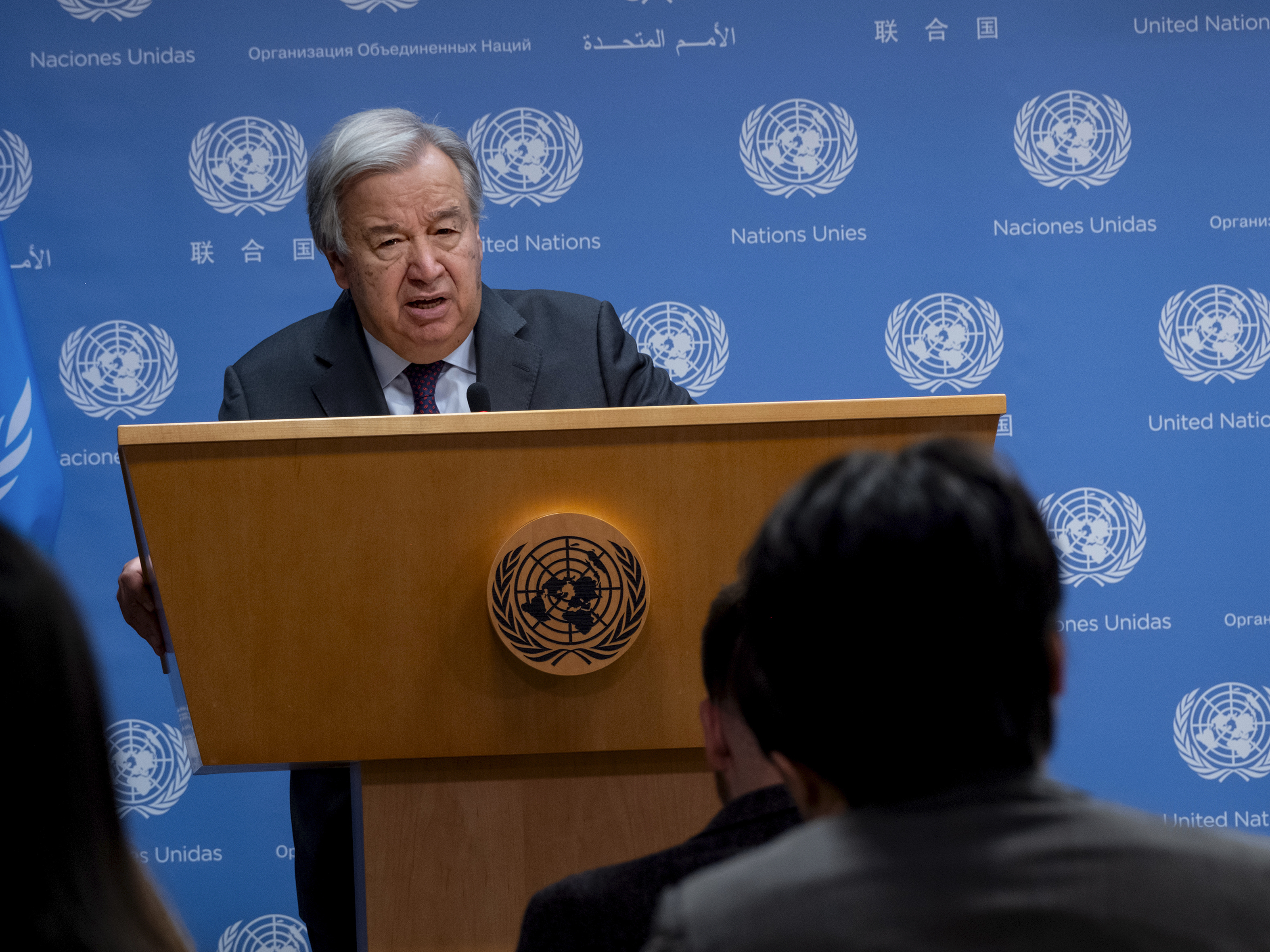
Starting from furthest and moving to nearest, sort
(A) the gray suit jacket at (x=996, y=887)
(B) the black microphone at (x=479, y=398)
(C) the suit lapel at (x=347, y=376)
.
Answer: (C) the suit lapel at (x=347, y=376) → (B) the black microphone at (x=479, y=398) → (A) the gray suit jacket at (x=996, y=887)

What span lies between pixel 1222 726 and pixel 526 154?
2.46m

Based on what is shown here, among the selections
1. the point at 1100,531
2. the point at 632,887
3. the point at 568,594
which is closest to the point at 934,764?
the point at 632,887

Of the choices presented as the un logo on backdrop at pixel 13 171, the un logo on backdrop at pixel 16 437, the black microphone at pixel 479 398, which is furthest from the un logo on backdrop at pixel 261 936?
the black microphone at pixel 479 398

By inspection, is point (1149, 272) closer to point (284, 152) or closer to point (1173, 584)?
point (1173, 584)

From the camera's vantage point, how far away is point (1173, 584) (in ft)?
10.2

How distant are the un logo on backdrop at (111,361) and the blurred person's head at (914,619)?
2.81 m

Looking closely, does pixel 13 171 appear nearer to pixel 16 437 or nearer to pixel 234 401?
pixel 16 437

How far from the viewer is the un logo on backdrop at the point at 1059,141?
123 inches

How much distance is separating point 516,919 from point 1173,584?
7.99ft

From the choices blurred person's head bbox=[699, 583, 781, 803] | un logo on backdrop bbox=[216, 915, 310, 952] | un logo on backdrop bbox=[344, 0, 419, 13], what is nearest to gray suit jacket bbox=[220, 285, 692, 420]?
blurred person's head bbox=[699, 583, 781, 803]

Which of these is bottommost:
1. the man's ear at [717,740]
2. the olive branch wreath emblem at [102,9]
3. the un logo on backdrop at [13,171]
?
the man's ear at [717,740]

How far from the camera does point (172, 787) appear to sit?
3105mm

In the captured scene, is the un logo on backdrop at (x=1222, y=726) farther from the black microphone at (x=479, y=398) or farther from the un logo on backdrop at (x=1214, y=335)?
the black microphone at (x=479, y=398)

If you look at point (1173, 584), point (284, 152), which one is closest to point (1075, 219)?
point (1173, 584)
